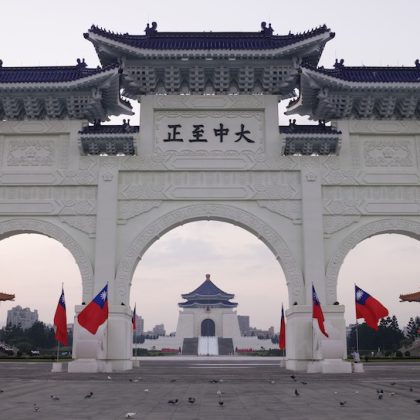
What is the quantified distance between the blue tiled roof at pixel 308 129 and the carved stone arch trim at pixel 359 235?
262cm

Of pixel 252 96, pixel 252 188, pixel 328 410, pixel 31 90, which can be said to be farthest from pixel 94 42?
pixel 328 410

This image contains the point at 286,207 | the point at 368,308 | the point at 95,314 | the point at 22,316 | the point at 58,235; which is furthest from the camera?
the point at 22,316

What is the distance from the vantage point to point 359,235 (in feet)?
45.5

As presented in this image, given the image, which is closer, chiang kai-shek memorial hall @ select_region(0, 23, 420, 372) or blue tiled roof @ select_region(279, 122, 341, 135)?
chiang kai-shek memorial hall @ select_region(0, 23, 420, 372)

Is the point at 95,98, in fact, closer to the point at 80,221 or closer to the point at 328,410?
the point at 80,221

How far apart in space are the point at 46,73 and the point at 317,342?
32.6ft

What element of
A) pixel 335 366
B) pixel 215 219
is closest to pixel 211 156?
pixel 215 219

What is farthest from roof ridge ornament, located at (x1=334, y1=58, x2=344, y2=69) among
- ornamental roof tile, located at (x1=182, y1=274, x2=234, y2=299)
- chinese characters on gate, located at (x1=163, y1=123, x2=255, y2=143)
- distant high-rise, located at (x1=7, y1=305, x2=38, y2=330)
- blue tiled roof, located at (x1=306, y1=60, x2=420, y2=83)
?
distant high-rise, located at (x1=7, y1=305, x2=38, y2=330)

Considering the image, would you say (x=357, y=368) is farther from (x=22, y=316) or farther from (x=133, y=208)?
(x=22, y=316)

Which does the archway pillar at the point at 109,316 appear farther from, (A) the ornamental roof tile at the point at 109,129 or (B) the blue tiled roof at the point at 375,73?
(B) the blue tiled roof at the point at 375,73

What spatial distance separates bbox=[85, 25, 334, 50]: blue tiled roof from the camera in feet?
46.2

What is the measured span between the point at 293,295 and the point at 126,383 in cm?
543

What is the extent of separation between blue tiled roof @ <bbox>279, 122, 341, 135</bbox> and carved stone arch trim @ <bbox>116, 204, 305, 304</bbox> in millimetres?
2506

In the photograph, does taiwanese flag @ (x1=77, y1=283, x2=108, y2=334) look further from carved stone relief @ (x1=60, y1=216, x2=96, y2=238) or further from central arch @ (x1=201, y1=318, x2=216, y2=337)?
central arch @ (x1=201, y1=318, x2=216, y2=337)
